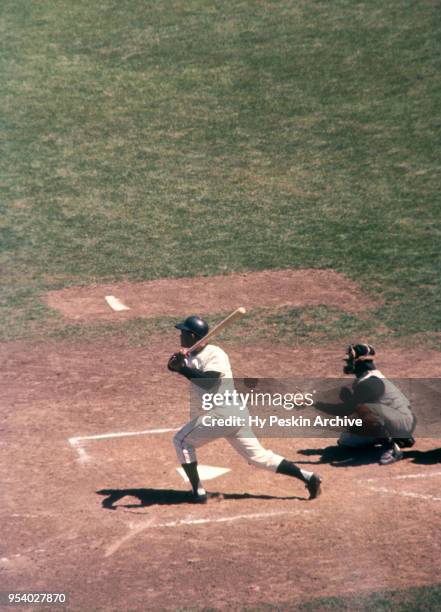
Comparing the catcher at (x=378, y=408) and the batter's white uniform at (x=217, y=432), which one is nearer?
the batter's white uniform at (x=217, y=432)

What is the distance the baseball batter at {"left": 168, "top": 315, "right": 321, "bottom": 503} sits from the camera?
29.6 ft

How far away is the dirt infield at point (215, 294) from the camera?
14820mm

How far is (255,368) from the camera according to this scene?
12.9 metres

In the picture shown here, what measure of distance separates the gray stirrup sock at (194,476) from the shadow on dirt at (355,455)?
137 cm

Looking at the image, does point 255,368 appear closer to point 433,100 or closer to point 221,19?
point 433,100

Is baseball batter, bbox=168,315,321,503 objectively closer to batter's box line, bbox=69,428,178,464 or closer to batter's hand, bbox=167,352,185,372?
batter's hand, bbox=167,352,185,372

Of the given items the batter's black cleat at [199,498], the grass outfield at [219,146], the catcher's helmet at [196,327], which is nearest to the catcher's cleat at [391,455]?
the batter's black cleat at [199,498]

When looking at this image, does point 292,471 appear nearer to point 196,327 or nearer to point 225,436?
point 225,436

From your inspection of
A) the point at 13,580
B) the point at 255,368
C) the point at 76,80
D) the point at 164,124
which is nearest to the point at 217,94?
the point at 164,124

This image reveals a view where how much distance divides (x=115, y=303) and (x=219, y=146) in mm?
6567

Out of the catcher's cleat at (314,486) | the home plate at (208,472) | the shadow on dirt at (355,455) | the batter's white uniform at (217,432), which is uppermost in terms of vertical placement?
the batter's white uniform at (217,432)

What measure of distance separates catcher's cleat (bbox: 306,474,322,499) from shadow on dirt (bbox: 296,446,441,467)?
3.25ft

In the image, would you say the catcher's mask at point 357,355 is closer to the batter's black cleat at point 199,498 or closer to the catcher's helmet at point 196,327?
the catcher's helmet at point 196,327

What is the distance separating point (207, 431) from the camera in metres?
9.06
